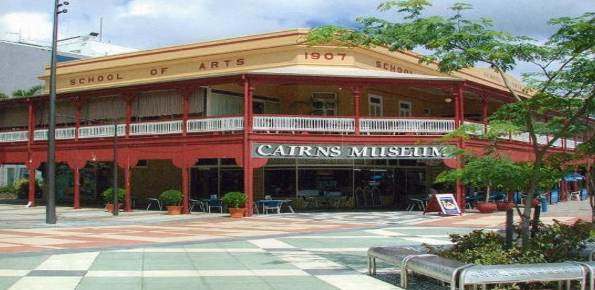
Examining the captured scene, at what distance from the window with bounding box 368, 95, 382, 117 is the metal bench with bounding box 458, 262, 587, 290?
962 inches

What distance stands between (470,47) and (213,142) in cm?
1709

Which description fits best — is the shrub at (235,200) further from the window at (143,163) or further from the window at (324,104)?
the window at (143,163)

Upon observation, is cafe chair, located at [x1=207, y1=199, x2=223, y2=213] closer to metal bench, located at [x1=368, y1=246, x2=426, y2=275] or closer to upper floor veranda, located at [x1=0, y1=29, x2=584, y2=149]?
upper floor veranda, located at [x1=0, y1=29, x2=584, y2=149]

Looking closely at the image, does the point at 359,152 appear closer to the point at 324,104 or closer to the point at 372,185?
the point at 324,104

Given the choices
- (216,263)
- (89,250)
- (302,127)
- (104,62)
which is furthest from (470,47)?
(104,62)

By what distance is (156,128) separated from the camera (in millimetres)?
28219

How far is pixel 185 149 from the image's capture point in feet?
88.9

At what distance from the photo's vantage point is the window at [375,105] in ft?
107

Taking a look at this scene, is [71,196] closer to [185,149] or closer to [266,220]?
[185,149]

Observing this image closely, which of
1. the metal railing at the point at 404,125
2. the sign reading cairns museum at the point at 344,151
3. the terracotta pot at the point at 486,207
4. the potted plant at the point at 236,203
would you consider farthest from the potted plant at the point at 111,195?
the terracotta pot at the point at 486,207

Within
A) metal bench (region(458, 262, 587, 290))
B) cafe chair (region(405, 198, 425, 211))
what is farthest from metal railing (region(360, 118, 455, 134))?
metal bench (region(458, 262, 587, 290))

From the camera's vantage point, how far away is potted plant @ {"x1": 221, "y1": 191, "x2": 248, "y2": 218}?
24.6 m

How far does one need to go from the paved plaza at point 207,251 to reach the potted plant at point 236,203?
118 centimetres

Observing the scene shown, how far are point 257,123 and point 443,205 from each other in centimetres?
828
